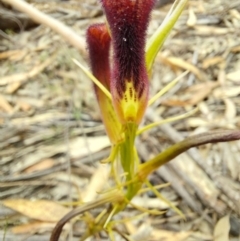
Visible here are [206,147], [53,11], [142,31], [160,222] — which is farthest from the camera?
[53,11]

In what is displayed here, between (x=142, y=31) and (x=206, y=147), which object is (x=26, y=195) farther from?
(x=142, y=31)

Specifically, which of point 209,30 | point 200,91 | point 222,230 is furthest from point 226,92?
point 222,230

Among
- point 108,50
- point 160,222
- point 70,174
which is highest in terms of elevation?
point 108,50


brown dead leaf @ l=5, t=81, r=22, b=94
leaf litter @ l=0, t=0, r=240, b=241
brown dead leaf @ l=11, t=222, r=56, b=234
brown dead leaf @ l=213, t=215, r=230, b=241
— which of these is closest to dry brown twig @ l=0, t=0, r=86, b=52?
leaf litter @ l=0, t=0, r=240, b=241

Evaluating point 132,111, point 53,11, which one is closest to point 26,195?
point 132,111

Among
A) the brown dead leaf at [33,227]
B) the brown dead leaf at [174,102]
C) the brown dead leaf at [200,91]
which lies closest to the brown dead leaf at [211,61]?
the brown dead leaf at [200,91]

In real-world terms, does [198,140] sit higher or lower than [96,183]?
higher

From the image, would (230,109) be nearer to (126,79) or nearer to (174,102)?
(174,102)

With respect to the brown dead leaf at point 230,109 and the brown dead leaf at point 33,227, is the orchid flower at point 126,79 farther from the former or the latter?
the brown dead leaf at point 230,109
